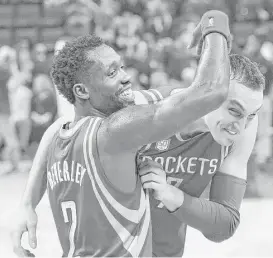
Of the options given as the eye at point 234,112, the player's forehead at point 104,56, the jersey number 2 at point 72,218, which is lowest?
the jersey number 2 at point 72,218

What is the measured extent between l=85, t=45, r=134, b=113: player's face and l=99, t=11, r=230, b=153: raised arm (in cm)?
13

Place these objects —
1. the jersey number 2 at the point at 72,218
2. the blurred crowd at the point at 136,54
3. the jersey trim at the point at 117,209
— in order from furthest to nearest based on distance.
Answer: the blurred crowd at the point at 136,54 → the jersey number 2 at the point at 72,218 → the jersey trim at the point at 117,209

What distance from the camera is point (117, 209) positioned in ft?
5.18

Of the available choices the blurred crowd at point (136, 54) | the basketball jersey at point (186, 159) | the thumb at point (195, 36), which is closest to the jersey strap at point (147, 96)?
the basketball jersey at point (186, 159)

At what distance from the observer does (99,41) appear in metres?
1.72

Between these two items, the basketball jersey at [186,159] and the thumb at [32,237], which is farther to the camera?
the basketball jersey at [186,159]

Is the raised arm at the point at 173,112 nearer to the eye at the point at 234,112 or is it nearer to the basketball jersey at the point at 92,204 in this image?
the basketball jersey at the point at 92,204

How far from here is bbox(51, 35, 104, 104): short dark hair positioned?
1672mm

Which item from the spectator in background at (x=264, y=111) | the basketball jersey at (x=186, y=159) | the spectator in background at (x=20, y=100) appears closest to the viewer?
the basketball jersey at (x=186, y=159)

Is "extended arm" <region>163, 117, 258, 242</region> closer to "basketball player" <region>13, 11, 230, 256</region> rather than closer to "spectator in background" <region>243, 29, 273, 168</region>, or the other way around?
"basketball player" <region>13, 11, 230, 256</region>

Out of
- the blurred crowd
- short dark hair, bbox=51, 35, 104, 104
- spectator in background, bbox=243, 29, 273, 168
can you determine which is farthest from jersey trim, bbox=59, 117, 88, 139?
spectator in background, bbox=243, 29, 273, 168

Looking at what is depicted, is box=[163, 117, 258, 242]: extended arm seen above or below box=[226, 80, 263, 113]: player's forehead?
below

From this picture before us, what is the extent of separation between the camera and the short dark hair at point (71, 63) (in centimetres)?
167

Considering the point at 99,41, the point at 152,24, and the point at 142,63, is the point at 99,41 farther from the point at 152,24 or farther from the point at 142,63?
the point at 152,24
